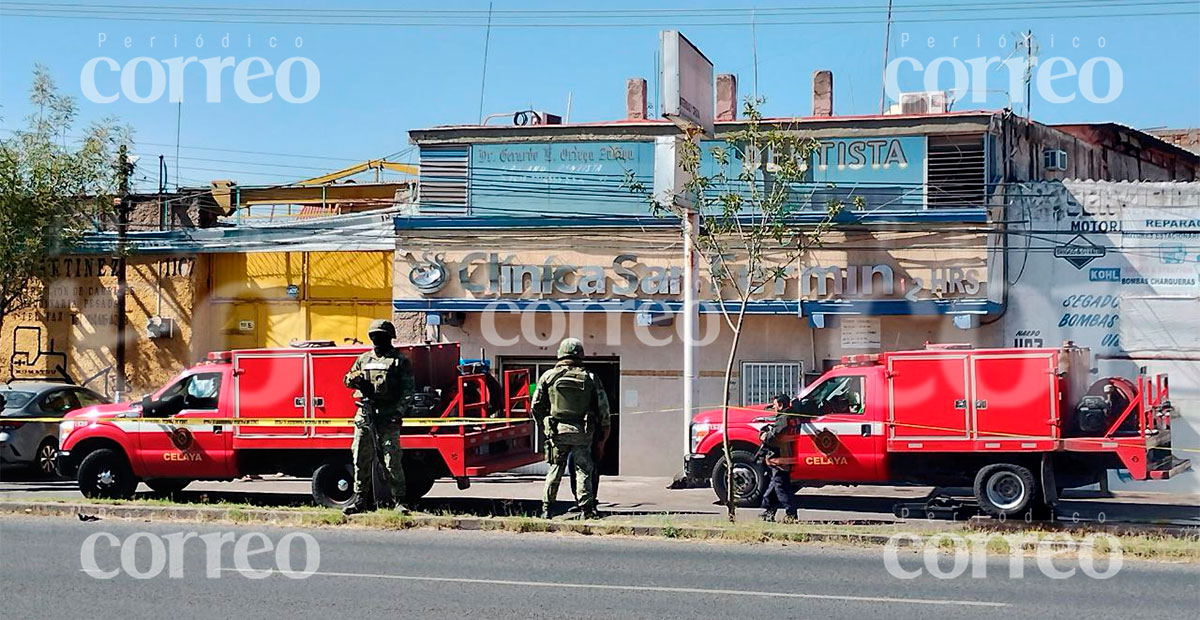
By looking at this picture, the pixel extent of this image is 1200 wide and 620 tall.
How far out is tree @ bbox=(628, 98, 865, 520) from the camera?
47.4 feet

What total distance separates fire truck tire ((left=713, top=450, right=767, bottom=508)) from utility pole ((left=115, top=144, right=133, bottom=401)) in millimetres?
13202

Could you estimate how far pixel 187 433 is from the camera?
1520 centimetres

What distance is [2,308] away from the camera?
22594mm

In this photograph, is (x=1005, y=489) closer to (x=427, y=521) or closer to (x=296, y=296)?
(x=427, y=521)

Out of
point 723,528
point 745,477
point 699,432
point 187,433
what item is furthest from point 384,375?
point 745,477

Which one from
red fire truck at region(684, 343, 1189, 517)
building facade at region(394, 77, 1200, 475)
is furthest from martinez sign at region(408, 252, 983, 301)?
red fire truck at region(684, 343, 1189, 517)

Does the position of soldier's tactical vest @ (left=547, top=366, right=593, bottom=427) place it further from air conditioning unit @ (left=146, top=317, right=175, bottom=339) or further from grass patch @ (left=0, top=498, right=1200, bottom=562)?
air conditioning unit @ (left=146, top=317, right=175, bottom=339)

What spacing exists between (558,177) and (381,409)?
8.65 m

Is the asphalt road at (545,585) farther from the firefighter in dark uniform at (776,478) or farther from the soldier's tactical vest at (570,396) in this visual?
the firefighter in dark uniform at (776,478)

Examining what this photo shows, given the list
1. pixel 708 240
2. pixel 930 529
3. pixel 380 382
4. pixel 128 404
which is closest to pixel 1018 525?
pixel 930 529

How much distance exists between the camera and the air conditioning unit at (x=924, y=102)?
2109cm

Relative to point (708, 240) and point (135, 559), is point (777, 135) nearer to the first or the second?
point (708, 240)

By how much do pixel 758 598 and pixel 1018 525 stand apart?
19.6ft

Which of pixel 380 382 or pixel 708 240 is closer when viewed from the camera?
pixel 380 382
